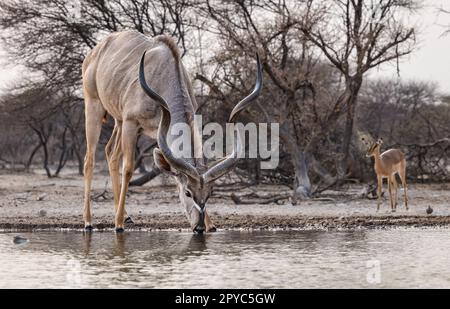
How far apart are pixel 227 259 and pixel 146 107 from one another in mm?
2556

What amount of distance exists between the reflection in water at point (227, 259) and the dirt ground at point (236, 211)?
87cm

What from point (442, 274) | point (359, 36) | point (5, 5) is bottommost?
point (442, 274)

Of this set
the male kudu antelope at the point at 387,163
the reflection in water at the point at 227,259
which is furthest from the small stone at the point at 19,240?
the male kudu antelope at the point at 387,163

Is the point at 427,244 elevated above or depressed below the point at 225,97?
below

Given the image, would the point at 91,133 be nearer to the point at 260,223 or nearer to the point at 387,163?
the point at 260,223

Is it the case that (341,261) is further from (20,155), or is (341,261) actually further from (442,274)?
(20,155)

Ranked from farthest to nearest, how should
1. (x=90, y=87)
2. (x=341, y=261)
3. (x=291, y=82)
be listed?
(x=291, y=82), (x=90, y=87), (x=341, y=261)

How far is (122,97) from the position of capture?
9461 millimetres

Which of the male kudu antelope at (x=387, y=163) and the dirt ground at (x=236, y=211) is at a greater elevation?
the male kudu antelope at (x=387, y=163)

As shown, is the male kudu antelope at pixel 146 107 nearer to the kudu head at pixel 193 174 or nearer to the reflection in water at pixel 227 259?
the kudu head at pixel 193 174

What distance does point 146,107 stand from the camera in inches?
345

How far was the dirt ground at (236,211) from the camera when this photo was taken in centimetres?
971

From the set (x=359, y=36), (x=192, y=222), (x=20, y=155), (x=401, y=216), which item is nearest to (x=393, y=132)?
(x=359, y=36)

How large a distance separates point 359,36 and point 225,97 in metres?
2.36
